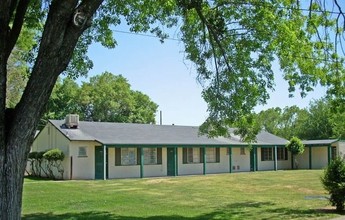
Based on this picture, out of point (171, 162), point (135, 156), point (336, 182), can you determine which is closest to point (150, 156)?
point (135, 156)

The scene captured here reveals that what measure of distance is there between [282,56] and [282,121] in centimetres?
7814

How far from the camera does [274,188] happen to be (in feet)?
74.0

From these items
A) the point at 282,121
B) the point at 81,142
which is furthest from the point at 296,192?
the point at 282,121

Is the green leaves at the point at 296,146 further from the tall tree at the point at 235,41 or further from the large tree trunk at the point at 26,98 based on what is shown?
the large tree trunk at the point at 26,98

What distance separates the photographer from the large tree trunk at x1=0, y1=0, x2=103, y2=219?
18.6ft

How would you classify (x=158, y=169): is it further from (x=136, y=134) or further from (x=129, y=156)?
(x=136, y=134)

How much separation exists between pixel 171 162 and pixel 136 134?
360 cm

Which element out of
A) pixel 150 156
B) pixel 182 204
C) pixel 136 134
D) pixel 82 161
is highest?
pixel 136 134

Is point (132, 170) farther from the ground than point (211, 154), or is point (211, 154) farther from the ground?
point (211, 154)

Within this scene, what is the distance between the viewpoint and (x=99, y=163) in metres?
31.6

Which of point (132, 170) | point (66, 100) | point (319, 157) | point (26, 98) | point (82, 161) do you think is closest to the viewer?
point (26, 98)

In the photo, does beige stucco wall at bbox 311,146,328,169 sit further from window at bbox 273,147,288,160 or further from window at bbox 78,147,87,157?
window at bbox 78,147,87,157

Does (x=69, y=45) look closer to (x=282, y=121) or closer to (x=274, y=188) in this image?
(x=274, y=188)

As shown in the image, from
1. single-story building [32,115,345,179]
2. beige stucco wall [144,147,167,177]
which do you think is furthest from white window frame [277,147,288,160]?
beige stucco wall [144,147,167,177]
